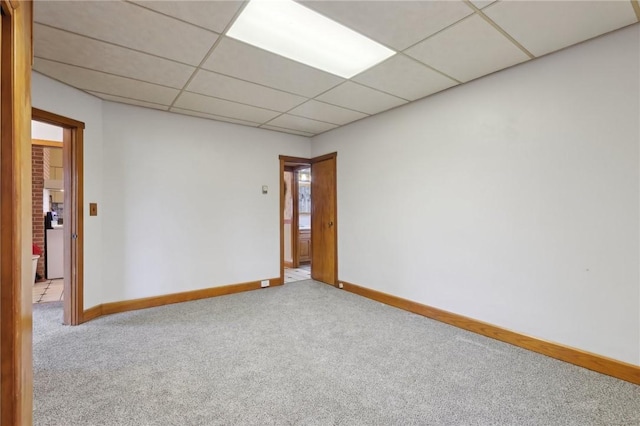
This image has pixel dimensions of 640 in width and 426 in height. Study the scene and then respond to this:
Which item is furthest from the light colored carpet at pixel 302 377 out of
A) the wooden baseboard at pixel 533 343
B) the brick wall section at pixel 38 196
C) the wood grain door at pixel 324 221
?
the brick wall section at pixel 38 196

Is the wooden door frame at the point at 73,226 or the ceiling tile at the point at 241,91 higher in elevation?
the ceiling tile at the point at 241,91

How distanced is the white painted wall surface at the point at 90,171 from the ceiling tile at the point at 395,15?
2.70m

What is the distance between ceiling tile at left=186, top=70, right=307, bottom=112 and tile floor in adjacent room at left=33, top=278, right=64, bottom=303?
3488mm

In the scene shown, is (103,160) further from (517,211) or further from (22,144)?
(517,211)

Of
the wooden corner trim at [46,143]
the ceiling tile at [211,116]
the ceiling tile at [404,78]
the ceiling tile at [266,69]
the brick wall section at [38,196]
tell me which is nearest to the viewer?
the ceiling tile at [266,69]

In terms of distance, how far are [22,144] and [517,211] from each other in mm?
3136

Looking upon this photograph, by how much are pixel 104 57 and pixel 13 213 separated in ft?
7.66

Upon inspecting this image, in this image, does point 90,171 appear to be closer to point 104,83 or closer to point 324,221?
point 104,83

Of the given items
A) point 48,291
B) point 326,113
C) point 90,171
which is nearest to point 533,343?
point 326,113

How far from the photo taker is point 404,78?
9.40 feet

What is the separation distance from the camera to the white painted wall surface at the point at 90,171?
3.06 m

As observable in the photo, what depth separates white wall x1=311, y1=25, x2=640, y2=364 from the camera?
2142mm

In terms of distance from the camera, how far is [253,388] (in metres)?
2.03

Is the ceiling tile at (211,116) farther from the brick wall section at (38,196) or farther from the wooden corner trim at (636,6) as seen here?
the wooden corner trim at (636,6)
